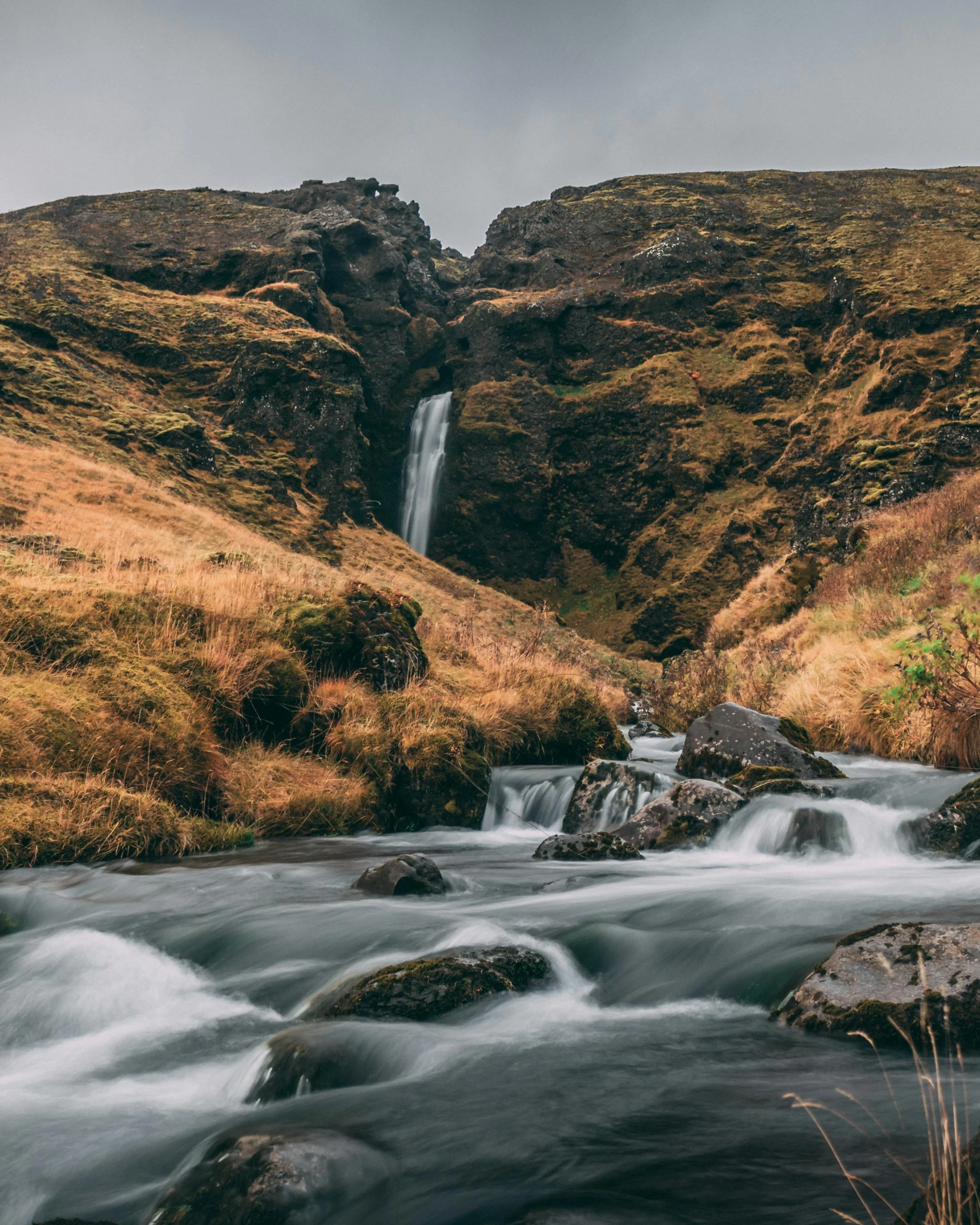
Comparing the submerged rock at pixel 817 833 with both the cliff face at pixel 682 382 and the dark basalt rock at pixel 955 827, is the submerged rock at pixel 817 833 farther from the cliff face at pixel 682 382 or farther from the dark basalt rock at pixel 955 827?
the cliff face at pixel 682 382

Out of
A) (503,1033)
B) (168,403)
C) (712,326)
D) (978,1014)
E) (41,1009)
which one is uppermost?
(712,326)

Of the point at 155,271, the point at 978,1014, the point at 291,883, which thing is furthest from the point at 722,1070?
the point at 155,271

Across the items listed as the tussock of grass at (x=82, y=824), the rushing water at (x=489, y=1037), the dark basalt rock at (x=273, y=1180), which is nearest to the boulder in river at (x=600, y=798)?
the rushing water at (x=489, y=1037)

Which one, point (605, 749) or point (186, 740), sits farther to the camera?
point (605, 749)

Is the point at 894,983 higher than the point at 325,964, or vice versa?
the point at 894,983

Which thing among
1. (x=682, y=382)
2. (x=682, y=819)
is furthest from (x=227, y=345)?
(x=682, y=819)

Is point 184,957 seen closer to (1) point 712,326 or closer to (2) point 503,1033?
(2) point 503,1033

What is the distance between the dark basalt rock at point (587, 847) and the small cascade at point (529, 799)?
187cm

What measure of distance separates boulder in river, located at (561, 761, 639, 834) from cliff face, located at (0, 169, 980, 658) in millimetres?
21568

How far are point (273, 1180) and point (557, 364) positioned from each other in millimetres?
57971

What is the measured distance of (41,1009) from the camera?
5332 millimetres

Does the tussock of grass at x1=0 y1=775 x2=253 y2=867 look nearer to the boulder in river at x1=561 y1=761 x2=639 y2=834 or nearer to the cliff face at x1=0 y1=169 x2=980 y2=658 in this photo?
the boulder in river at x1=561 y1=761 x2=639 y2=834

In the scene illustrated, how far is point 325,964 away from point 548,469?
50087mm

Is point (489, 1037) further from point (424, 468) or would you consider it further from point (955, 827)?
point (424, 468)
